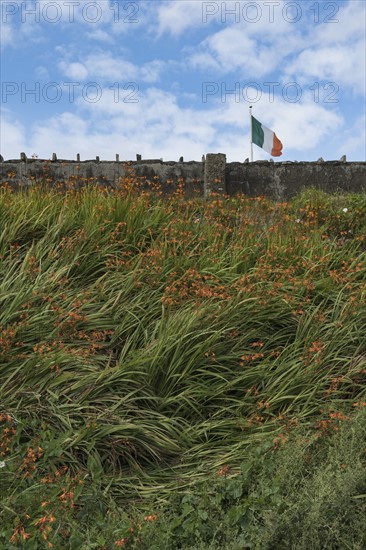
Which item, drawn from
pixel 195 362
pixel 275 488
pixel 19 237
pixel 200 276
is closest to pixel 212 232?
pixel 200 276

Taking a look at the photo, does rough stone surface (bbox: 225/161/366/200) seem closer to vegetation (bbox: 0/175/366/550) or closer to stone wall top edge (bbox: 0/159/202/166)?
stone wall top edge (bbox: 0/159/202/166)

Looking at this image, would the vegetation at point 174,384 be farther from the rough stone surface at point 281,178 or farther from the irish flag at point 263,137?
the irish flag at point 263,137

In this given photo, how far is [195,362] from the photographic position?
516 centimetres

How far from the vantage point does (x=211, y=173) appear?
1269cm

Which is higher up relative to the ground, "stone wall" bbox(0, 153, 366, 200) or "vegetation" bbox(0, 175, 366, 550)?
"stone wall" bbox(0, 153, 366, 200)

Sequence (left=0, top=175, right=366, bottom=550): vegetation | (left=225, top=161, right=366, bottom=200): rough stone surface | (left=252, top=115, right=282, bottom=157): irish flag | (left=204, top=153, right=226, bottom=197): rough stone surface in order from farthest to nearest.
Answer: (left=252, top=115, right=282, bottom=157): irish flag
(left=225, top=161, right=366, bottom=200): rough stone surface
(left=204, top=153, right=226, bottom=197): rough stone surface
(left=0, top=175, right=366, bottom=550): vegetation

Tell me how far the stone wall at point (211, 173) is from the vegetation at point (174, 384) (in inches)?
207

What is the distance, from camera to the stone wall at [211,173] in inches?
500

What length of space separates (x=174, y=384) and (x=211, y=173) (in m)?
8.12

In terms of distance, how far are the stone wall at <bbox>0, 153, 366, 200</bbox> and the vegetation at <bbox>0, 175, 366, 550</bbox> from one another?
17.3ft

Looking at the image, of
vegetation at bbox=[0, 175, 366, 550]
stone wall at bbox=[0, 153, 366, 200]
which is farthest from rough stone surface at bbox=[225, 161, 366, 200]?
vegetation at bbox=[0, 175, 366, 550]

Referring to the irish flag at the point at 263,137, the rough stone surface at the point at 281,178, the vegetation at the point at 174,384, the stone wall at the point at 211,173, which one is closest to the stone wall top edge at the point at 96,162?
the stone wall at the point at 211,173

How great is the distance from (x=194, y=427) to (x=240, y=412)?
37cm

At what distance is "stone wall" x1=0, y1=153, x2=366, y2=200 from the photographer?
12.7 meters
